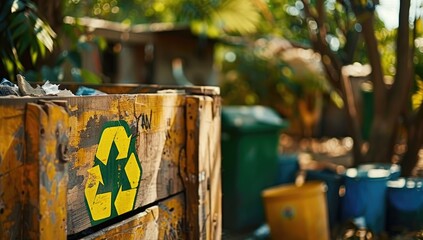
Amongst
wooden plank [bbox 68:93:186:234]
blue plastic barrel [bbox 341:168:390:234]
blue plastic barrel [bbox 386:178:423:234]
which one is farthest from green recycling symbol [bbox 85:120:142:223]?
blue plastic barrel [bbox 386:178:423:234]

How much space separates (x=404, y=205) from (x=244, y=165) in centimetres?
173

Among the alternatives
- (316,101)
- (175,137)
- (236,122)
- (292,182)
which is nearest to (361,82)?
(316,101)

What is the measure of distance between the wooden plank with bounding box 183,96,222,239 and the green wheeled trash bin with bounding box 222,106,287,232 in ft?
11.4

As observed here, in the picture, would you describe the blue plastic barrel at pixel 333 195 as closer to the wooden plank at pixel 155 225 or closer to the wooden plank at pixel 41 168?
the wooden plank at pixel 155 225

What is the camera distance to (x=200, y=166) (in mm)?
2912

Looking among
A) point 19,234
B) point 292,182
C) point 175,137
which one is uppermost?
point 175,137

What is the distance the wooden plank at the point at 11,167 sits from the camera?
5.92ft

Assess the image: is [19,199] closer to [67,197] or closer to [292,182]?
[67,197]

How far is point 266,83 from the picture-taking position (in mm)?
14555

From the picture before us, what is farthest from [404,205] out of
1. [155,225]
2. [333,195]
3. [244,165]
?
[155,225]

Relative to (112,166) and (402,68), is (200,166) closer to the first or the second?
(112,166)

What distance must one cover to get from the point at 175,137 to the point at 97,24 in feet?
19.1

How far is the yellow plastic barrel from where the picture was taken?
5.69 meters

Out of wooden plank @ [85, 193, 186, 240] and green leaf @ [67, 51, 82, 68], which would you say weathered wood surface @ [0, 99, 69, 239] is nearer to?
wooden plank @ [85, 193, 186, 240]
